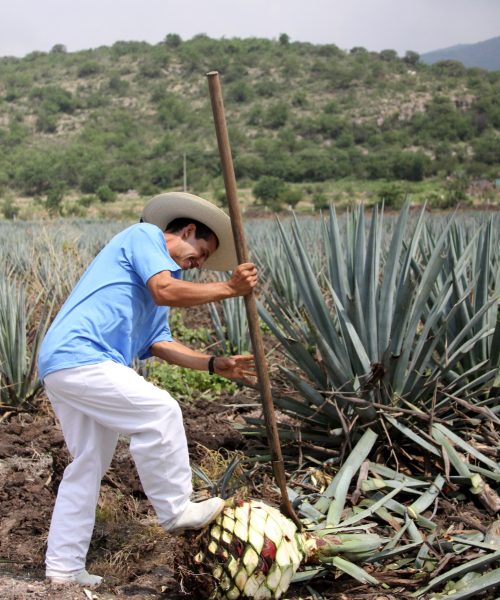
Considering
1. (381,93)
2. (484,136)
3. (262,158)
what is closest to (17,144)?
(262,158)

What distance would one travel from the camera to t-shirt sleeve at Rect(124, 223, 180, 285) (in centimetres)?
309

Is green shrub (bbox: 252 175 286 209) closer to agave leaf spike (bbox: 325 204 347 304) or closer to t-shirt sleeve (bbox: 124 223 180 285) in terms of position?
agave leaf spike (bbox: 325 204 347 304)

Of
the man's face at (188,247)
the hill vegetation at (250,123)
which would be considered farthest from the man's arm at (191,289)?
the hill vegetation at (250,123)

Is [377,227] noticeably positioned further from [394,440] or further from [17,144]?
[17,144]

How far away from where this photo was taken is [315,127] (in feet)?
209

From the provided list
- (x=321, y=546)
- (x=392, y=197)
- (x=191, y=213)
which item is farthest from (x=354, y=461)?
(x=392, y=197)

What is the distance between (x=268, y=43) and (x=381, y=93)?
26329mm

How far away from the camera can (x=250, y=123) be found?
68.7 m

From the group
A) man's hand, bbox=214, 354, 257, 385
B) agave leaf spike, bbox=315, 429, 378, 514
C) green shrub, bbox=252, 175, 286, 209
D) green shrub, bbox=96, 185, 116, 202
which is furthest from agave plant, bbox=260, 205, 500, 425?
green shrub, bbox=96, 185, 116, 202

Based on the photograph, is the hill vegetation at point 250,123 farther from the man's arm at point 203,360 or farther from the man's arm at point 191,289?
the man's arm at point 191,289

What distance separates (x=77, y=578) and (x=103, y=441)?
50 centimetres

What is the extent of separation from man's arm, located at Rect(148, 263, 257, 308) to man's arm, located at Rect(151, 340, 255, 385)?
41 centimetres

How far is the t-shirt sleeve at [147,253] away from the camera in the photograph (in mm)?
3092

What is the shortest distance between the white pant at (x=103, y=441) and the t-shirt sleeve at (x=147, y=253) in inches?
14.3
